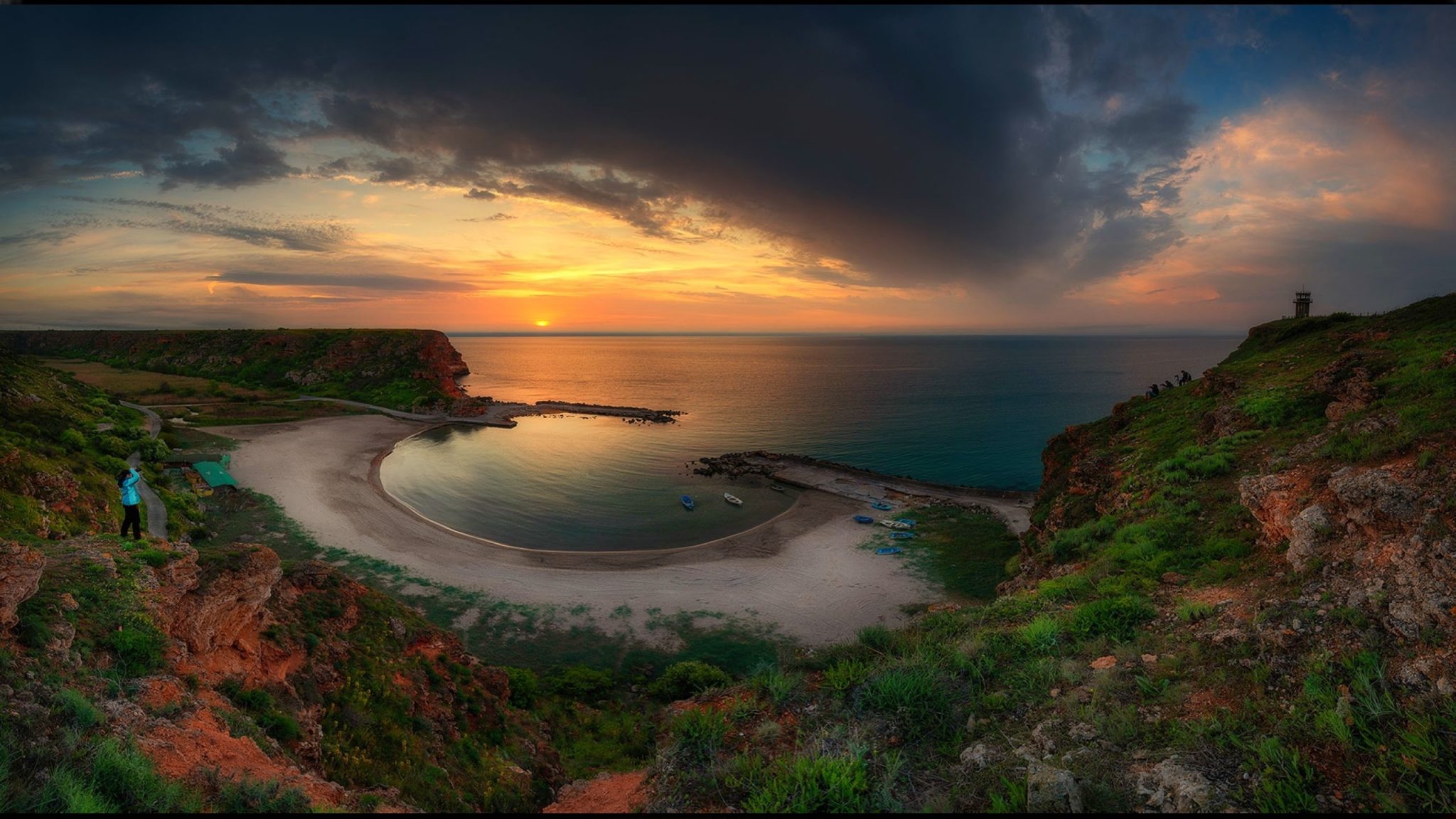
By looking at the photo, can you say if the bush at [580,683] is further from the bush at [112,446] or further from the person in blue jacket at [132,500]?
the bush at [112,446]

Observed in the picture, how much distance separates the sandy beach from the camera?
26.0 m

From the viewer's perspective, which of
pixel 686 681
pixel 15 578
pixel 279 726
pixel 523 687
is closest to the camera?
pixel 15 578

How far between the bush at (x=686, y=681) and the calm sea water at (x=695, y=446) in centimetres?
1514

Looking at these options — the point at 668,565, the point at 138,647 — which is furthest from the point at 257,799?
the point at 668,565

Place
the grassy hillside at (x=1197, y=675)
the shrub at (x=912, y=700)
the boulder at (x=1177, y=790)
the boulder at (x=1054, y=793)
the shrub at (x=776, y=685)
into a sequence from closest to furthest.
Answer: the boulder at (x=1177, y=790)
the boulder at (x=1054, y=793)
the grassy hillside at (x=1197, y=675)
the shrub at (x=912, y=700)
the shrub at (x=776, y=685)

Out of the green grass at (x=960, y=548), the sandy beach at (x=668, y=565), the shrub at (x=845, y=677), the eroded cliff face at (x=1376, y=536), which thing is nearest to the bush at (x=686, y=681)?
the sandy beach at (x=668, y=565)

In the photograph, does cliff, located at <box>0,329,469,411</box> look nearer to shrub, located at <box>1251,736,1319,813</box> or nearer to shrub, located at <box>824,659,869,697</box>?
shrub, located at <box>824,659,869,697</box>

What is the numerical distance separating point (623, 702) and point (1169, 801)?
53.7 feet

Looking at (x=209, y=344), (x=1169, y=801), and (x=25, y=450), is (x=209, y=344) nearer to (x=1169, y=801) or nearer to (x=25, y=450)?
(x=25, y=450)

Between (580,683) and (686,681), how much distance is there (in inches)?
150

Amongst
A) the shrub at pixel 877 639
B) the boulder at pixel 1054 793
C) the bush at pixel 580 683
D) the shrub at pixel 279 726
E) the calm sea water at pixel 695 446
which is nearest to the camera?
the boulder at pixel 1054 793

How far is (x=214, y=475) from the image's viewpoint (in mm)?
36438

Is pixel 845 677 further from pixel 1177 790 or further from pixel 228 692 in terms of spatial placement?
pixel 228 692

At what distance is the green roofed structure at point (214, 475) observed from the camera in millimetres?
35688
